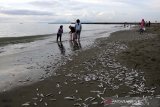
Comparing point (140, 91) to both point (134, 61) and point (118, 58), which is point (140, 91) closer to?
point (134, 61)

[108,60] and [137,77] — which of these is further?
[108,60]

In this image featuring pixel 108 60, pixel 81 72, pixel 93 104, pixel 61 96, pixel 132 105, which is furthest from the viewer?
pixel 108 60

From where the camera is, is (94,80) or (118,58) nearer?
(94,80)

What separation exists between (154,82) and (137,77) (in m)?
1.21

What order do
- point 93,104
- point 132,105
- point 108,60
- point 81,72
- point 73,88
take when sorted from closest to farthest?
point 132,105
point 93,104
point 73,88
point 81,72
point 108,60

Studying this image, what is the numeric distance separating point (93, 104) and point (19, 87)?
14.0 ft

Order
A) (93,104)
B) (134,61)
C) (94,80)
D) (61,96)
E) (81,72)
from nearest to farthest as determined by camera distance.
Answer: (93,104)
(61,96)
(94,80)
(81,72)
(134,61)

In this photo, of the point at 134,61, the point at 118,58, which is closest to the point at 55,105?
the point at 134,61

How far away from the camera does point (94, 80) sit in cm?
1403

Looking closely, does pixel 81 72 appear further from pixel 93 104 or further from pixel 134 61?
pixel 93 104

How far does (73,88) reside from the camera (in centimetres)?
1281

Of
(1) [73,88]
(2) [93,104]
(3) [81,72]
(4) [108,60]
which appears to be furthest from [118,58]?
(2) [93,104]

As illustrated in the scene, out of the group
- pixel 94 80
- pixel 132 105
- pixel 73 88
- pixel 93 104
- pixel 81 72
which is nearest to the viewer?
pixel 132 105

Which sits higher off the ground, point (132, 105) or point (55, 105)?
point (132, 105)
